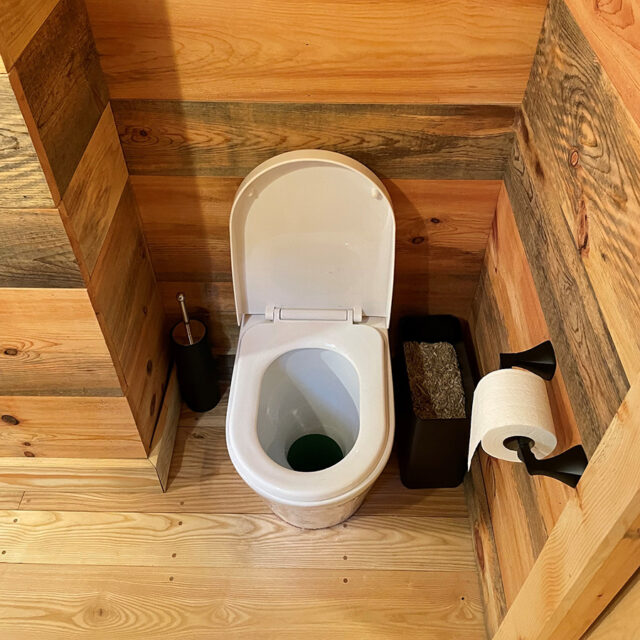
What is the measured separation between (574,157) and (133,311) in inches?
41.4

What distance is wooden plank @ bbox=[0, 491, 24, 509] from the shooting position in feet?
5.46

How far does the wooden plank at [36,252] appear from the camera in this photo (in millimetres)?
1079

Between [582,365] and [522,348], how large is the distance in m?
0.31

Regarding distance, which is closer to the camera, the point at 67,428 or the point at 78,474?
the point at 67,428

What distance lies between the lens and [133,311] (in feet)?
4.86

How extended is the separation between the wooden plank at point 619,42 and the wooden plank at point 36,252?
939 mm

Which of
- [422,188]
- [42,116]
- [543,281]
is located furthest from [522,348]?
[42,116]

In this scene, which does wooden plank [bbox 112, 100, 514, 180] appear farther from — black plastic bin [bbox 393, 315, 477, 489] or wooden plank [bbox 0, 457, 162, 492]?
wooden plank [bbox 0, 457, 162, 492]

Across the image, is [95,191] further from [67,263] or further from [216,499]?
[216,499]

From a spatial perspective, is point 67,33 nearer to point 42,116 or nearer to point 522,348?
point 42,116

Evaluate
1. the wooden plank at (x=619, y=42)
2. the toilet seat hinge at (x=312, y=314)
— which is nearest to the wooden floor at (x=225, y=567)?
the toilet seat hinge at (x=312, y=314)

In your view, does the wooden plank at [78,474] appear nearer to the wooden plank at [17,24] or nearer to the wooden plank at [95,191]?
the wooden plank at [95,191]

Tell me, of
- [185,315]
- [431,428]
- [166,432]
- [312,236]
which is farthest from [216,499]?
[312,236]

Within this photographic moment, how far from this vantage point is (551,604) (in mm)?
812
